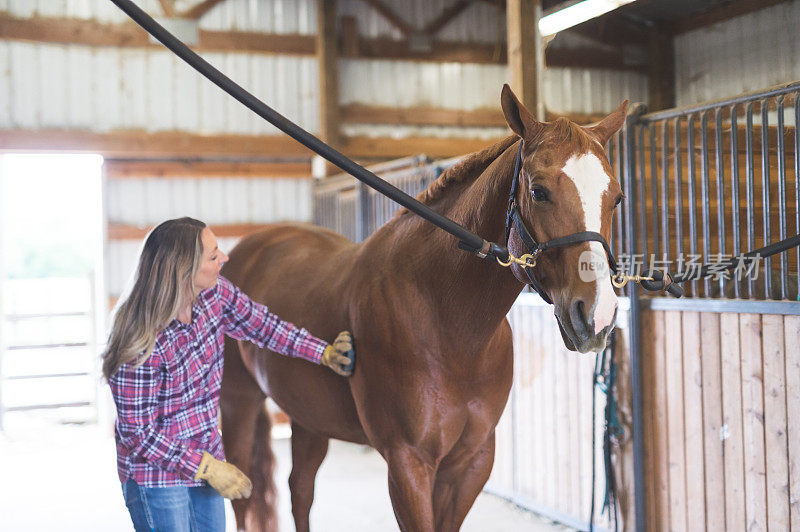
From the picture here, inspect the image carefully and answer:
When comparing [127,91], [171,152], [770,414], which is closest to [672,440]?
[770,414]

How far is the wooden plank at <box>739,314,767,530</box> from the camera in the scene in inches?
100

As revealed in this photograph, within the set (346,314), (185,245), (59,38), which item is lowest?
(346,314)

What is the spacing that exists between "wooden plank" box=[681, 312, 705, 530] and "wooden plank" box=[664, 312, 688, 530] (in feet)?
0.07

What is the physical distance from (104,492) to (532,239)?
13.4 ft

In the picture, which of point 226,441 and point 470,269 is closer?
point 470,269

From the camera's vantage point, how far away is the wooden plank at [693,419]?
282cm

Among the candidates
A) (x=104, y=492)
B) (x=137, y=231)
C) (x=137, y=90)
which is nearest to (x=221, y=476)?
(x=104, y=492)

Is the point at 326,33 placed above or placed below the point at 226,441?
above

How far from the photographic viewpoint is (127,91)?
6.59 metres

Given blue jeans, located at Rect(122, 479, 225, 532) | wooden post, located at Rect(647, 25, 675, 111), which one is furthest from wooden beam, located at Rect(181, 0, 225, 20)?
blue jeans, located at Rect(122, 479, 225, 532)

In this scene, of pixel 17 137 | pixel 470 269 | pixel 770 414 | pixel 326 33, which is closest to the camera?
pixel 470 269

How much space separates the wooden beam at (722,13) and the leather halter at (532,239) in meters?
6.19

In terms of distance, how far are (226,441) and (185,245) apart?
1345 mm

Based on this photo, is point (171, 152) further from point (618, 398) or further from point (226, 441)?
point (618, 398)
